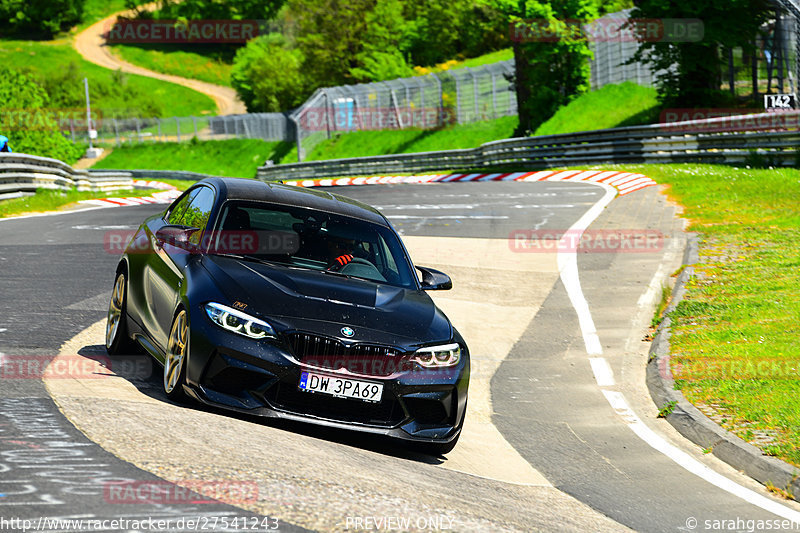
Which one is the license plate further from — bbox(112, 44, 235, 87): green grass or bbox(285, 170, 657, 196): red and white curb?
bbox(112, 44, 235, 87): green grass

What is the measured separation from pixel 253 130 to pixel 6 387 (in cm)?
7321

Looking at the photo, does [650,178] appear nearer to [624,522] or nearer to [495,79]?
[624,522]

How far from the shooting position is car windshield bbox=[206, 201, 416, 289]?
7207mm

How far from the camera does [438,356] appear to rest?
255 inches

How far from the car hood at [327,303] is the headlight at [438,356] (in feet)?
0.22

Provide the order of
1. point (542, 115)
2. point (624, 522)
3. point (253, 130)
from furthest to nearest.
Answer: point (253, 130)
point (542, 115)
point (624, 522)

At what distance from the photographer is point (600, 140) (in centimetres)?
3291

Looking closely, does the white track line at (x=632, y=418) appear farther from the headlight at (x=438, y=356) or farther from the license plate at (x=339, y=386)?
the license plate at (x=339, y=386)

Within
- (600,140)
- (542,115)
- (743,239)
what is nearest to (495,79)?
(542,115)

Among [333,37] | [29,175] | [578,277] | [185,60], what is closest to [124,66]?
[185,60]

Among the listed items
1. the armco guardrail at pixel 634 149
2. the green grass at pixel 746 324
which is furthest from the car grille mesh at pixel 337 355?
the armco guardrail at pixel 634 149

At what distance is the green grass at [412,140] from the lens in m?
52.9

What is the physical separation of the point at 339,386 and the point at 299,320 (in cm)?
49

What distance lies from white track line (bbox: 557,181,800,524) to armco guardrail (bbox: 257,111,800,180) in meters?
12.9
